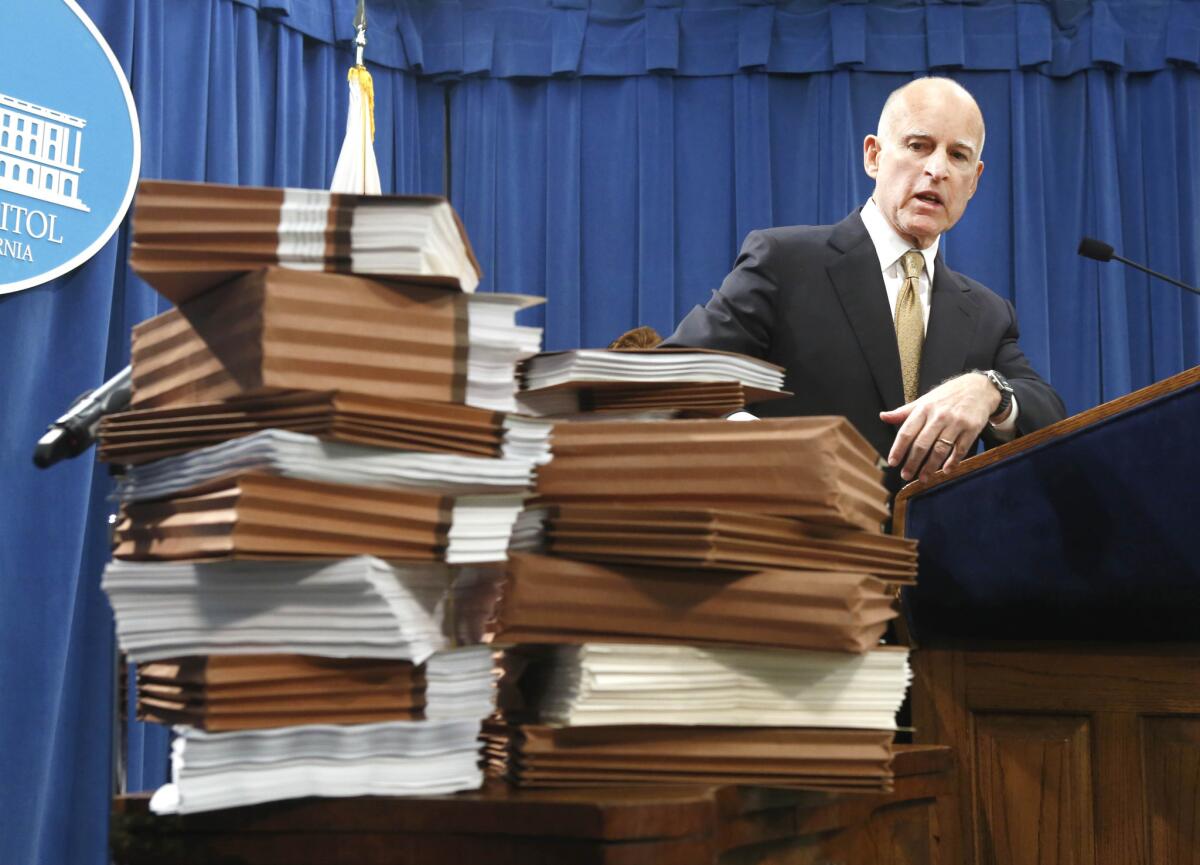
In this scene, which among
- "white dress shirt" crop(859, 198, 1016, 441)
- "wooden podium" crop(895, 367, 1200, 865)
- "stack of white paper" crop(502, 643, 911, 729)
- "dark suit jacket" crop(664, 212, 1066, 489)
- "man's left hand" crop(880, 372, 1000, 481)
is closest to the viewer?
"stack of white paper" crop(502, 643, 911, 729)

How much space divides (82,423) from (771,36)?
3675mm

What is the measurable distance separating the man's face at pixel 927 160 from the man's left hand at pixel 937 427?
0.87 metres

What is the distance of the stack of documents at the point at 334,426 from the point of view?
0.85m

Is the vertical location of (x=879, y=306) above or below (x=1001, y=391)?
above

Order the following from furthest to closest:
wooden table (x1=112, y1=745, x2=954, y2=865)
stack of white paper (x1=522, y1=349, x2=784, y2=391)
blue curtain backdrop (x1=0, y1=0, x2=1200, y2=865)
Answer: blue curtain backdrop (x1=0, y1=0, x2=1200, y2=865)
stack of white paper (x1=522, y1=349, x2=784, y2=391)
wooden table (x1=112, y1=745, x2=954, y2=865)

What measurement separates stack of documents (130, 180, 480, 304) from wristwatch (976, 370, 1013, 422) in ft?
3.42

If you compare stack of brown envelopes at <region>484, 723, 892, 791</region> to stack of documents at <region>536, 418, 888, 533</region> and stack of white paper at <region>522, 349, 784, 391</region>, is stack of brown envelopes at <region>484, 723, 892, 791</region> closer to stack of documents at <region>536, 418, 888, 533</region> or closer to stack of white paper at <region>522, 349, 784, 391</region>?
stack of documents at <region>536, 418, 888, 533</region>

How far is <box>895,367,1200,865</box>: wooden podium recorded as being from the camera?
56.5 inches

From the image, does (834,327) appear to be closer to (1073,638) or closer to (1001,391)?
(1001,391)

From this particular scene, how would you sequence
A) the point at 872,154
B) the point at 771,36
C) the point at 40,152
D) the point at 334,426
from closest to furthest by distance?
the point at 334,426
the point at 872,154
the point at 40,152
the point at 771,36

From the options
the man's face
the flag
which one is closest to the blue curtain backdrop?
the flag

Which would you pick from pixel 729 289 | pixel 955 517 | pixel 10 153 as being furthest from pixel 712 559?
pixel 10 153

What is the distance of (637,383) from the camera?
1.12 meters

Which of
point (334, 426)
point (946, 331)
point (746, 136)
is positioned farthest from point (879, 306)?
point (746, 136)
